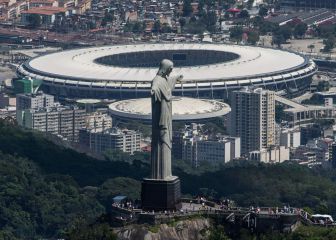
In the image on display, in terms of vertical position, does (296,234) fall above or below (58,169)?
above

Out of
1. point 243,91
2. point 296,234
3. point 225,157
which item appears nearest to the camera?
point 296,234

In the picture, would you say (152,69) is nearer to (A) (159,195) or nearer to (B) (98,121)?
(B) (98,121)

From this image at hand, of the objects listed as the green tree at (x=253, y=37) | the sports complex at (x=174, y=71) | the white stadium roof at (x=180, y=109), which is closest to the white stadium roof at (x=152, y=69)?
the sports complex at (x=174, y=71)

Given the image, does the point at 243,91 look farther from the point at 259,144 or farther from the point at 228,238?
the point at 228,238

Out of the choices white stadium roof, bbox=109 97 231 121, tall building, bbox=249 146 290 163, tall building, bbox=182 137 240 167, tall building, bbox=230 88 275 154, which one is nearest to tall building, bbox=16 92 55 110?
white stadium roof, bbox=109 97 231 121

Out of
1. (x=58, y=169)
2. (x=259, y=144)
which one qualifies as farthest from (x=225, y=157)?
(x=58, y=169)

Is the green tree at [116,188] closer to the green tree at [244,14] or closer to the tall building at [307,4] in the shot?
the green tree at [244,14]
